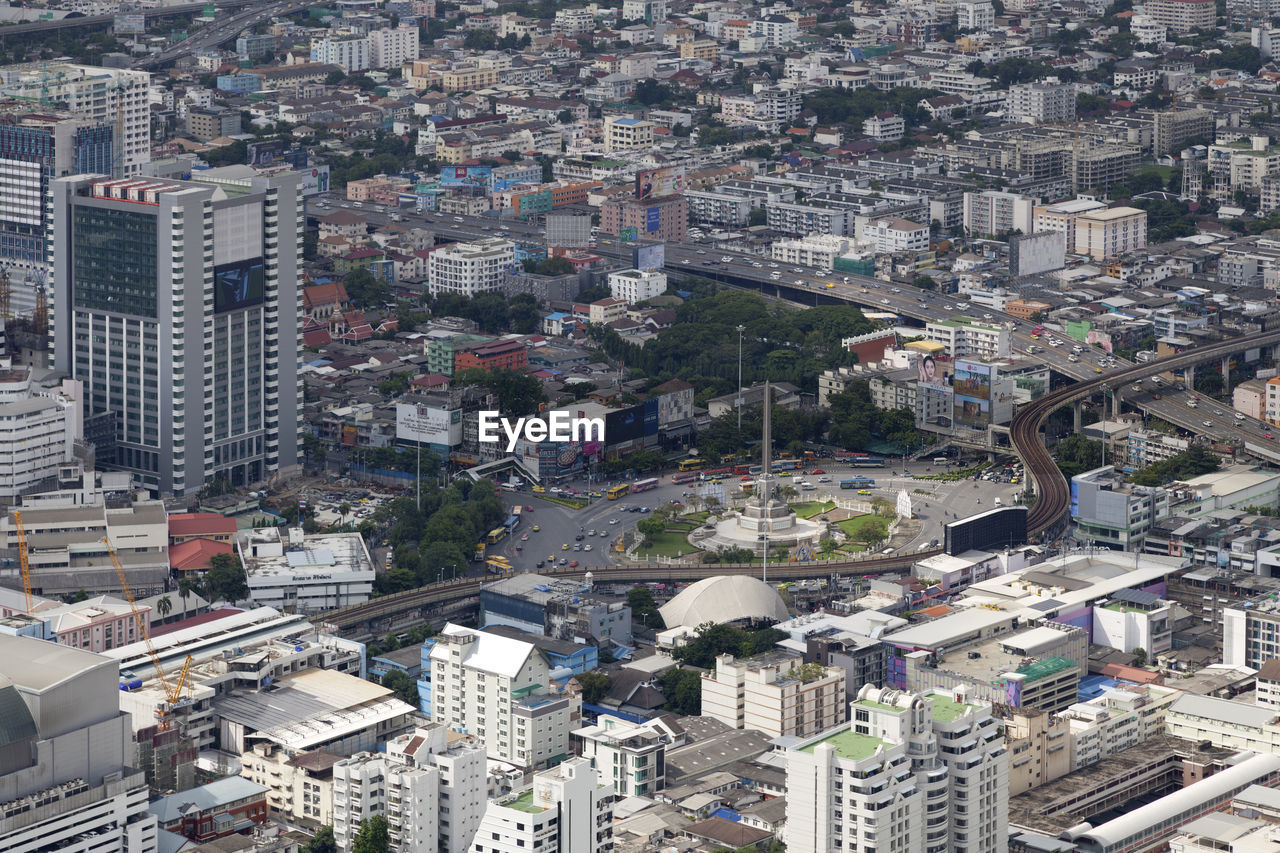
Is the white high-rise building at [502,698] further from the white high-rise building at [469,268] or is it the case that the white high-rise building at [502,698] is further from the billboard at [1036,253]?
the billboard at [1036,253]

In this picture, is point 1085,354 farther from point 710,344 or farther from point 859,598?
point 859,598

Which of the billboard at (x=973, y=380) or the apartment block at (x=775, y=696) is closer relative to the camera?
the apartment block at (x=775, y=696)

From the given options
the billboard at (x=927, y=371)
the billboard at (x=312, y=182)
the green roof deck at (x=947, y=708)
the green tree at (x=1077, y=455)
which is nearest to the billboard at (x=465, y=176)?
the billboard at (x=312, y=182)

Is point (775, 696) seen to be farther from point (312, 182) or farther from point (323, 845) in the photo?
point (312, 182)

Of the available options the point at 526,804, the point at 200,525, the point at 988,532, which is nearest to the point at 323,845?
the point at 526,804

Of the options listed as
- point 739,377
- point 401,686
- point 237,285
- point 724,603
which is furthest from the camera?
point 739,377

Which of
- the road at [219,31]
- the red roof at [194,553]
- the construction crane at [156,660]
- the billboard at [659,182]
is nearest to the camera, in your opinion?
the construction crane at [156,660]
